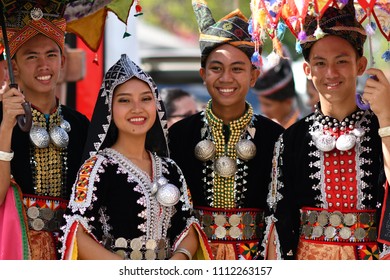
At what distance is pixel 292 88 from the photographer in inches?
357

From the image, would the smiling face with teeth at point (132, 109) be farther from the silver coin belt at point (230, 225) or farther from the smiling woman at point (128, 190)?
the silver coin belt at point (230, 225)

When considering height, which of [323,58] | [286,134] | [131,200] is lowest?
[131,200]

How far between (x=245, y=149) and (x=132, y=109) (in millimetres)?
830

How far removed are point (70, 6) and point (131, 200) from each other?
1386 millimetres

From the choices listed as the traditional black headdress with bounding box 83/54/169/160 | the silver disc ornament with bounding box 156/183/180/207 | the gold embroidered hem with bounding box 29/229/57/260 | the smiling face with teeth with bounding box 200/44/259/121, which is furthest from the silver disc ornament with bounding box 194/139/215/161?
the gold embroidered hem with bounding box 29/229/57/260

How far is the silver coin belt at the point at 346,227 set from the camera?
17.5ft

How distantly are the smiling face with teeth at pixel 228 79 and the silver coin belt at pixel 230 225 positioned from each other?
0.54m

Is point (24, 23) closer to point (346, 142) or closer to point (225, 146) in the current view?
point (225, 146)

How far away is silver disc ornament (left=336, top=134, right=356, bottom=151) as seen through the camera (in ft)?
17.6

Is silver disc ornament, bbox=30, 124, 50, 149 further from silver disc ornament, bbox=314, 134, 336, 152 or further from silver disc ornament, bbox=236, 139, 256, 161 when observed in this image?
silver disc ornament, bbox=314, 134, 336, 152

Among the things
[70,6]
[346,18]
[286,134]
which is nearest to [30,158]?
[70,6]

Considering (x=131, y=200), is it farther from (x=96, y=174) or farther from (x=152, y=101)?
(x=152, y=101)

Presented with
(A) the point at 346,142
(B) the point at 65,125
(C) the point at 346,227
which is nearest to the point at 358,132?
(A) the point at 346,142

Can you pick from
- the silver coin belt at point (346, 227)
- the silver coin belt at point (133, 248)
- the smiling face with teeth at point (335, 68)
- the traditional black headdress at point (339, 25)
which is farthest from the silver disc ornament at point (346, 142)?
the silver coin belt at point (133, 248)
